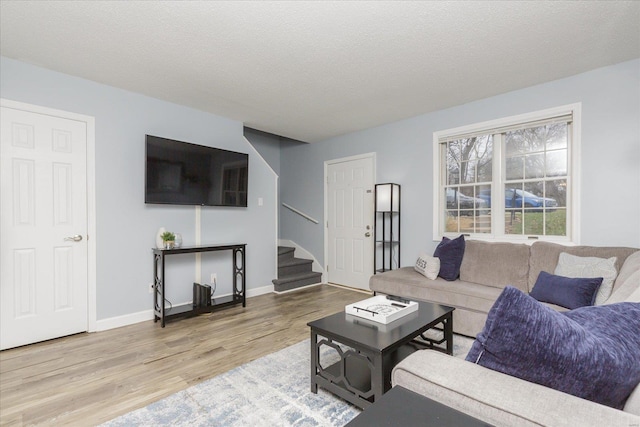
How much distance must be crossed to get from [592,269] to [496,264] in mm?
789

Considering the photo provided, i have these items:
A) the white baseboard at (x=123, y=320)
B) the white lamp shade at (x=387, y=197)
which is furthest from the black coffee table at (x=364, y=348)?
the white baseboard at (x=123, y=320)

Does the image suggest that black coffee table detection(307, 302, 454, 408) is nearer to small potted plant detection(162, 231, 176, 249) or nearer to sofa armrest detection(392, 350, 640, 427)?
sofa armrest detection(392, 350, 640, 427)

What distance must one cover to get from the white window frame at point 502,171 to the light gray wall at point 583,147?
0.16 feet

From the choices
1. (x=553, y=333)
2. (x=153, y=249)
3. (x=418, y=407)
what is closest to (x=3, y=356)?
(x=153, y=249)

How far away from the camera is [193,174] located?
11.6 ft

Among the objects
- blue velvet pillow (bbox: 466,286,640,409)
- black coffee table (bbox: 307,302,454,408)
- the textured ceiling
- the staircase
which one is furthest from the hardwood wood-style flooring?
the textured ceiling

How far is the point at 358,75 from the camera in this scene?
111 inches

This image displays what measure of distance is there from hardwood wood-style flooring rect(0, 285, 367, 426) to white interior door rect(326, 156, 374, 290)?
1.30 meters

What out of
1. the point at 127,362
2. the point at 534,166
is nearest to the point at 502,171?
the point at 534,166

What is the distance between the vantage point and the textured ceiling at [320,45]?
1947 mm

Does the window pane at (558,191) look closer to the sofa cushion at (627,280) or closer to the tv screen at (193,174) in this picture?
the sofa cushion at (627,280)

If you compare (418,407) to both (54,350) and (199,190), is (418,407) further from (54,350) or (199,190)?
(199,190)

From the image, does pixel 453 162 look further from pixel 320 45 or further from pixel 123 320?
pixel 123 320

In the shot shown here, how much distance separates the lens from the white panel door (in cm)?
259
